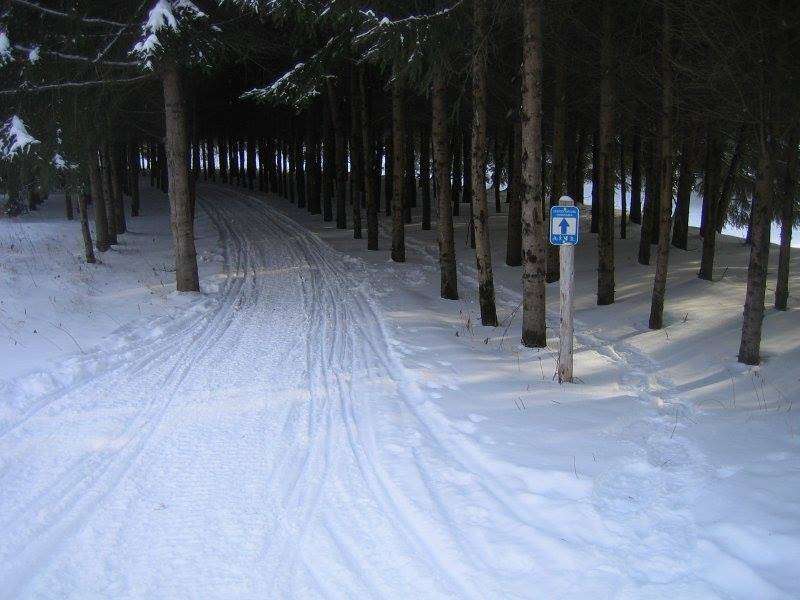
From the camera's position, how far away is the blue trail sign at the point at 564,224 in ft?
24.0

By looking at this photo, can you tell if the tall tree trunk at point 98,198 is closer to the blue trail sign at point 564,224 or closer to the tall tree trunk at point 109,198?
the tall tree trunk at point 109,198

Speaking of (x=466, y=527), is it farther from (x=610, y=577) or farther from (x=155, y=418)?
(x=155, y=418)

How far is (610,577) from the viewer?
3.68 metres

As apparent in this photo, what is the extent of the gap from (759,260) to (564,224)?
3130mm

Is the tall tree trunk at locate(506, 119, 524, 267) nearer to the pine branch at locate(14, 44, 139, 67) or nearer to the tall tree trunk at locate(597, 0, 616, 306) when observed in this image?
the tall tree trunk at locate(597, 0, 616, 306)

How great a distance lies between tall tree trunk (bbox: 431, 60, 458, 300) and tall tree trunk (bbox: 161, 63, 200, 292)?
18.9ft

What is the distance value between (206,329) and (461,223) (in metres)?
20.7

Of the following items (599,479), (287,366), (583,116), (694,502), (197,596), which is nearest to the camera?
(197,596)

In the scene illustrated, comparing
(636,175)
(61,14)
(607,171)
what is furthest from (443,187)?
(636,175)

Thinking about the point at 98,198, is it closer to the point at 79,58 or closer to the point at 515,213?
the point at 79,58

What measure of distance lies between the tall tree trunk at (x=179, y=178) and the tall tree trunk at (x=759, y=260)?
36.5ft

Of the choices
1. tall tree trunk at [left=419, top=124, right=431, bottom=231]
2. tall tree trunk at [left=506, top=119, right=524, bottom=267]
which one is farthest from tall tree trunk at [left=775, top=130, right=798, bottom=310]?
tall tree trunk at [left=419, top=124, right=431, bottom=231]

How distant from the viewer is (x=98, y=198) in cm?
1844

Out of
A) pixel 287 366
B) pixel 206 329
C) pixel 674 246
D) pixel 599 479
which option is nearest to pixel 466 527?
pixel 599 479
